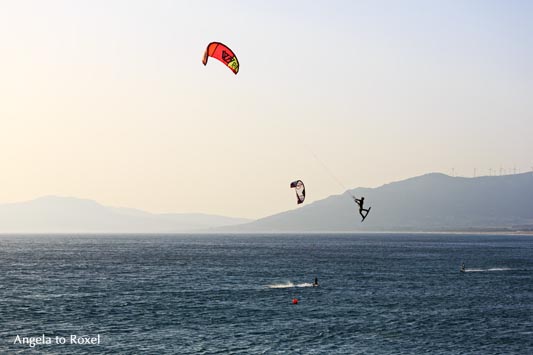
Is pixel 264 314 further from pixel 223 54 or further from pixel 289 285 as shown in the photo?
pixel 289 285

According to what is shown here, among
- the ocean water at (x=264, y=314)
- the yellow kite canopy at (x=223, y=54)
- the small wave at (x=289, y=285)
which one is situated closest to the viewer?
the ocean water at (x=264, y=314)

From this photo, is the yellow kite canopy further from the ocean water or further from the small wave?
the small wave

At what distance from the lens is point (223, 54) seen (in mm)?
63188

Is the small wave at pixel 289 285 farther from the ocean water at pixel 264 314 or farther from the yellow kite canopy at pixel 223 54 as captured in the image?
the yellow kite canopy at pixel 223 54

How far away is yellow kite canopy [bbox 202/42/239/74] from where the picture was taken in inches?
2464

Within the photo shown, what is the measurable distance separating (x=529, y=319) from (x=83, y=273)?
74.0 meters

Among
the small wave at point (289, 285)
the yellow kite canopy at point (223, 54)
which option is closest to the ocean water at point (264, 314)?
the small wave at point (289, 285)

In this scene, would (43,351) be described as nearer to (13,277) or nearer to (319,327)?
(319,327)

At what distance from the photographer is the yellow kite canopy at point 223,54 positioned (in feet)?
205

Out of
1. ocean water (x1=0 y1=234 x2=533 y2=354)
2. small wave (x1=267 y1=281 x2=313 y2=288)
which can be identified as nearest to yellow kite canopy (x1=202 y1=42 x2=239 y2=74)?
ocean water (x1=0 y1=234 x2=533 y2=354)

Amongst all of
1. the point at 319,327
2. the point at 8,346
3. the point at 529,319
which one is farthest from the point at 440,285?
the point at 8,346

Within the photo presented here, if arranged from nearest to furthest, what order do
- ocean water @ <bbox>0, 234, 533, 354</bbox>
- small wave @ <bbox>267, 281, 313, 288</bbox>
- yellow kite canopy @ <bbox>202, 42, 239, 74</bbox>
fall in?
ocean water @ <bbox>0, 234, 533, 354</bbox>
yellow kite canopy @ <bbox>202, 42, 239, 74</bbox>
small wave @ <bbox>267, 281, 313, 288</bbox>

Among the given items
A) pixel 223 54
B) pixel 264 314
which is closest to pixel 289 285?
pixel 264 314

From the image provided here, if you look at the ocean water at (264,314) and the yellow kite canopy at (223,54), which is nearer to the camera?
the ocean water at (264,314)
